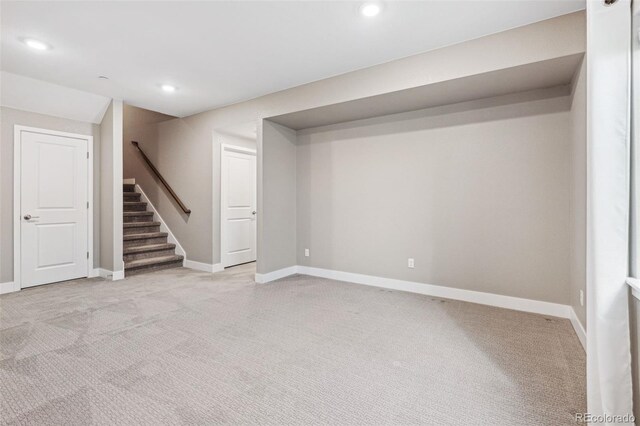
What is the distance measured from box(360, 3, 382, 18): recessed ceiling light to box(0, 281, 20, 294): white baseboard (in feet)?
16.8

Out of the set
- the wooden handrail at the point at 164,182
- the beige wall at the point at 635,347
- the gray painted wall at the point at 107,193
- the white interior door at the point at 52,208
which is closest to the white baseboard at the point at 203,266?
the wooden handrail at the point at 164,182

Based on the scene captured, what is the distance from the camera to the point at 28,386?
6.15 ft

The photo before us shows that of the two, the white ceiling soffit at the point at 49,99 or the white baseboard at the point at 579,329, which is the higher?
the white ceiling soffit at the point at 49,99

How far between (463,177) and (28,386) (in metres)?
4.06

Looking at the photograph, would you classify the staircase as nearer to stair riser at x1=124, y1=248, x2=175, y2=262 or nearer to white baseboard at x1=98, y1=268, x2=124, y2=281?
stair riser at x1=124, y1=248, x2=175, y2=262

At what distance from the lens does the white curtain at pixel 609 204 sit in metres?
1.41

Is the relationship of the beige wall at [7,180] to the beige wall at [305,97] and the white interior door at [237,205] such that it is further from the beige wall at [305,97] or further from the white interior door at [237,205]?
the white interior door at [237,205]

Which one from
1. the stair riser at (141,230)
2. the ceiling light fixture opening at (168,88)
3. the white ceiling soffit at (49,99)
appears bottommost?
the stair riser at (141,230)

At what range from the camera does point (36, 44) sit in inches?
115

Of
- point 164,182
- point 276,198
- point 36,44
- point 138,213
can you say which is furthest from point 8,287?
point 276,198

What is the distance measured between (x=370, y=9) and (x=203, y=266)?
441 cm

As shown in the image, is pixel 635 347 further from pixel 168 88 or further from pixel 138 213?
pixel 138 213

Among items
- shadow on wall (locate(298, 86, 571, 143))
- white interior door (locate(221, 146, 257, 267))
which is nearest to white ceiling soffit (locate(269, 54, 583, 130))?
shadow on wall (locate(298, 86, 571, 143))

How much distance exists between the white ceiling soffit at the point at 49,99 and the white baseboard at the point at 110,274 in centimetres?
226
